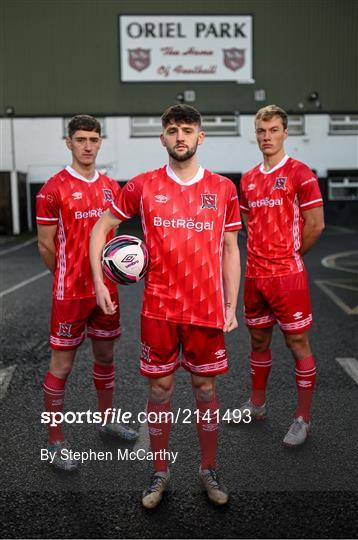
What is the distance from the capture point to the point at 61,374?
146 inches

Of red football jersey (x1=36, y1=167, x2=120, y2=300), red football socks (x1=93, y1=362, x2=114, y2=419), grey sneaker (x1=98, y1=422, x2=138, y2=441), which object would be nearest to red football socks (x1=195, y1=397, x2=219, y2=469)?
grey sneaker (x1=98, y1=422, x2=138, y2=441)

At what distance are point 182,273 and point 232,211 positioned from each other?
494 millimetres

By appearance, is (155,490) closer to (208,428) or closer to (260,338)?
(208,428)

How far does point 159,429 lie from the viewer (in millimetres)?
3264

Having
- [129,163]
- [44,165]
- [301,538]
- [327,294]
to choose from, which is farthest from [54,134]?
[301,538]

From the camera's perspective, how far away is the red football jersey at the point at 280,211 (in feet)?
13.0

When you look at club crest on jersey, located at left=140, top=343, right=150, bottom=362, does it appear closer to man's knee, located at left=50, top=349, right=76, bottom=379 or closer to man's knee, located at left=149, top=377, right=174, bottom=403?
man's knee, located at left=149, top=377, right=174, bottom=403

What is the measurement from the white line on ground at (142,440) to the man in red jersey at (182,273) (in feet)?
2.24

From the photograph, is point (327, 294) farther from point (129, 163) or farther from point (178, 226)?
point (129, 163)

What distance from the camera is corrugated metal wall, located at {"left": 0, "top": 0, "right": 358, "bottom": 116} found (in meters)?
25.5

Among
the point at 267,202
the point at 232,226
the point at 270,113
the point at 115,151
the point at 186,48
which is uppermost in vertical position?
the point at 186,48

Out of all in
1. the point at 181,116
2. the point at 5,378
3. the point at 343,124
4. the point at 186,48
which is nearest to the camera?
the point at 181,116

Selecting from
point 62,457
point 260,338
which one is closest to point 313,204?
point 260,338

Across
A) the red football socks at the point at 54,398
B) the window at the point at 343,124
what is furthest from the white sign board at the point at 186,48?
the red football socks at the point at 54,398
